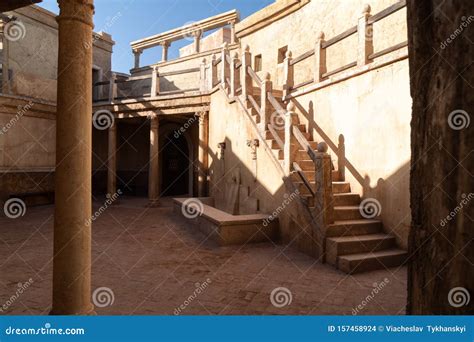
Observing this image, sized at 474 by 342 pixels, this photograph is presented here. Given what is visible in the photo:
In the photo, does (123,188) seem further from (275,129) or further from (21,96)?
(275,129)

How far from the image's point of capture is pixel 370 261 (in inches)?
221

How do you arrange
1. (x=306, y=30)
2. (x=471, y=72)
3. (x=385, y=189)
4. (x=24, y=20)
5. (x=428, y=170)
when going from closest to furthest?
(x=471, y=72), (x=428, y=170), (x=385, y=189), (x=306, y=30), (x=24, y=20)

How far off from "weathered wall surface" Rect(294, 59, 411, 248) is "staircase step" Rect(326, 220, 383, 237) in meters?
0.24

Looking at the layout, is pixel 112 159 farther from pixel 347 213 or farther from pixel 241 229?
pixel 347 213

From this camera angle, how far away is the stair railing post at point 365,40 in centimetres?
718

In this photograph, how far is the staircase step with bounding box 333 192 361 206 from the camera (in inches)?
277

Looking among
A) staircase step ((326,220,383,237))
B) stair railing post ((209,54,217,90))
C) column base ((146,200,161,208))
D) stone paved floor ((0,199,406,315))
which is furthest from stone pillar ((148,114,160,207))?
staircase step ((326,220,383,237))

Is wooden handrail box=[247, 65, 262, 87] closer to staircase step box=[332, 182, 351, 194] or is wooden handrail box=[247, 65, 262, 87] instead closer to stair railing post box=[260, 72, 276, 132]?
stair railing post box=[260, 72, 276, 132]

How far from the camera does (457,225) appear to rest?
5.45 feet

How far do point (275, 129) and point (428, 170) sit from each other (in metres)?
6.91

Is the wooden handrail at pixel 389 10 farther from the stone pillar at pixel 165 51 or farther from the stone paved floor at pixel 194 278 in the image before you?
the stone pillar at pixel 165 51

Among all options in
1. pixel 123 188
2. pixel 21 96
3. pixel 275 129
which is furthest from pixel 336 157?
pixel 123 188

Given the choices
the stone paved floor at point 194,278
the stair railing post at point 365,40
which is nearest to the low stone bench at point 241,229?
the stone paved floor at point 194,278

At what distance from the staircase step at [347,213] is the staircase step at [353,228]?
155 millimetres
